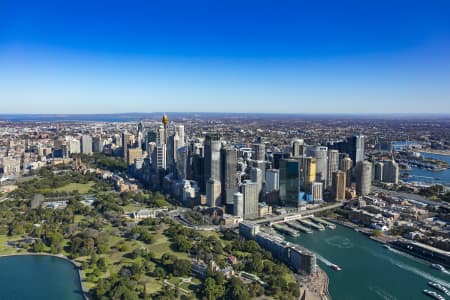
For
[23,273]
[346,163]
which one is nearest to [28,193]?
[23,273]

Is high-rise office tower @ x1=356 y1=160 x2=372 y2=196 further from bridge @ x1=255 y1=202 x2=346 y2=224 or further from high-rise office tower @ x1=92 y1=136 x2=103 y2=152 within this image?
high-rise office tower @ x1=92 y1=136 x2=103 y2=152

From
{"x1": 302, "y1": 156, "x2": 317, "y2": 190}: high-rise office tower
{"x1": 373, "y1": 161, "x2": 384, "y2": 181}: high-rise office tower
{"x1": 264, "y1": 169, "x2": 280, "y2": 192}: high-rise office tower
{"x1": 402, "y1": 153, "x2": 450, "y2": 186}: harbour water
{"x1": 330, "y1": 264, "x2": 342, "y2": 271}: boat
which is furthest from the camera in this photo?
{"x1": 402, "y1": 153, "x2": 450, "y2": 186}: harbour water

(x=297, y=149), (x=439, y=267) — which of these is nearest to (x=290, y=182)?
(x=297, y=149)

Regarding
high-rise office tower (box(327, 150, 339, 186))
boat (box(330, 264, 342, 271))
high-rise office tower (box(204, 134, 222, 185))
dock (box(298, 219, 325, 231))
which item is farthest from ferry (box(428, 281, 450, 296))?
high-rise office tower (box(327, 150, 339, 186))

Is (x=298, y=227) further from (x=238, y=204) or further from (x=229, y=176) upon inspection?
(x=229, y=176)

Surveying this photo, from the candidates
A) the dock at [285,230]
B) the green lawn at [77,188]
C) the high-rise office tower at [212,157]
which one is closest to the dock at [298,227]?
the dock at [285,230]

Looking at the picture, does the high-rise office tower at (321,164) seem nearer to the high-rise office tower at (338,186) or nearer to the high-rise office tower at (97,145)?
the high-rise office tower at (338,186)
